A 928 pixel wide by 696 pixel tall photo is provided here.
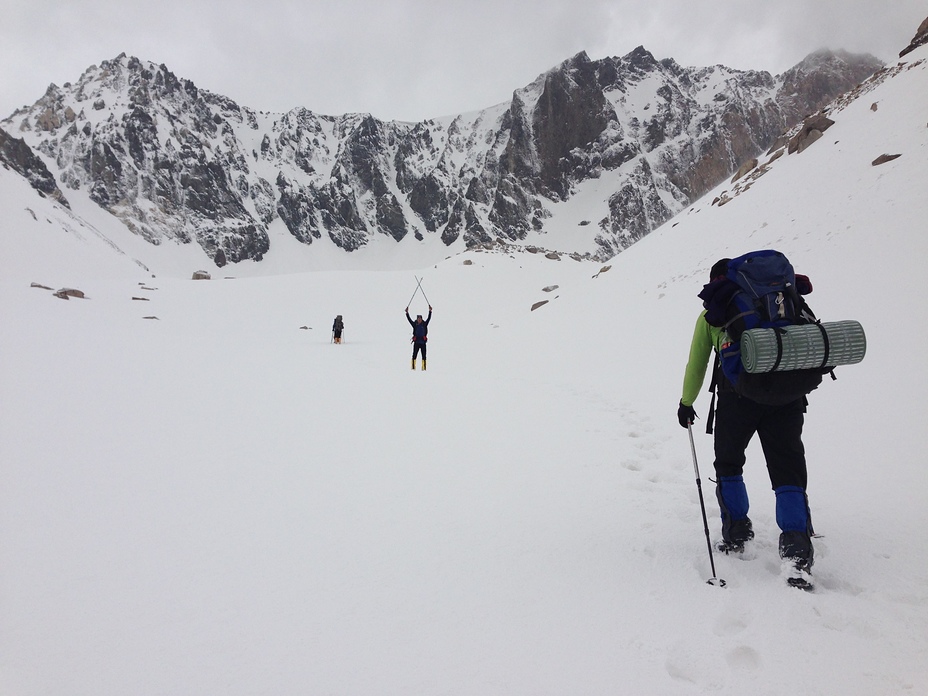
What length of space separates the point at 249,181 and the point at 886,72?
171413mm

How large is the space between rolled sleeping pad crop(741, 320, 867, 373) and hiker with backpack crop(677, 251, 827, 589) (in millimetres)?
117

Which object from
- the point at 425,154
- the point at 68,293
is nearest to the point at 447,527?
the point at 68,293

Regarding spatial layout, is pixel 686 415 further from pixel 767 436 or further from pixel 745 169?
pixel 745 169

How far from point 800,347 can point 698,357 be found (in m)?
0.83

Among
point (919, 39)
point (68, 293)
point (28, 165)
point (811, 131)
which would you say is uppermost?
point (28, 165)

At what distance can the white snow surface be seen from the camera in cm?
236

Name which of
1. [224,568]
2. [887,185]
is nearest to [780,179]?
[887,185]

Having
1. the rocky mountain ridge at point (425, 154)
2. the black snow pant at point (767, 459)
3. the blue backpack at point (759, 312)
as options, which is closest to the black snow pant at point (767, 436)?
the black snow pant at point (767, 459)

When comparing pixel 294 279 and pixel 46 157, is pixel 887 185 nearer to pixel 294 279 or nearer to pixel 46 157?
pixel 294 279

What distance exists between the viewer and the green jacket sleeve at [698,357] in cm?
376

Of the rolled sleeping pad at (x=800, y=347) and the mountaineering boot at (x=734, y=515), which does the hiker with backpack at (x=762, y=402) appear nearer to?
the mountaineering boot at (x=734, y=515)

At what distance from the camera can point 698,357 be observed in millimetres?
3809

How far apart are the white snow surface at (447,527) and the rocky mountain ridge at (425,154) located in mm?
134782

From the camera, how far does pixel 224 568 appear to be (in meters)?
3.16
